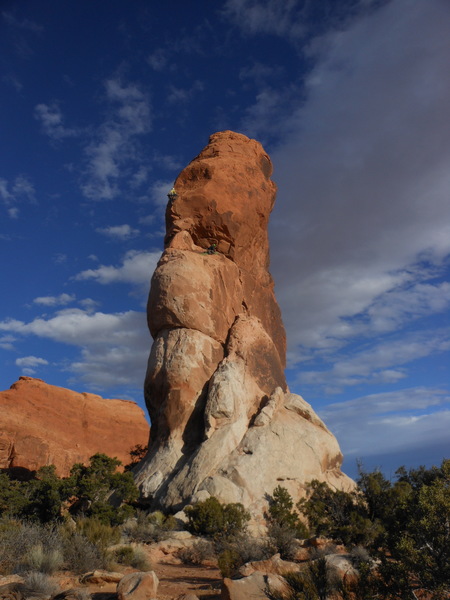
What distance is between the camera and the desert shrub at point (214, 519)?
1445 centimetres

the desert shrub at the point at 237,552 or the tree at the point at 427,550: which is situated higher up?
the tree at the point at 427,550

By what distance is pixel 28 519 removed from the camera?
16.5 m

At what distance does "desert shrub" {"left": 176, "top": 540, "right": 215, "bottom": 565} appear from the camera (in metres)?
12.5

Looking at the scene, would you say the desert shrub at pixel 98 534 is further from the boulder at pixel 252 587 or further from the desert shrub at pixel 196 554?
the boulder at pixel 252 587

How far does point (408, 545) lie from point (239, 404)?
14465 millimetres

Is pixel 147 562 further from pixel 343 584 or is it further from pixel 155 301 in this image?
pixel 155 301

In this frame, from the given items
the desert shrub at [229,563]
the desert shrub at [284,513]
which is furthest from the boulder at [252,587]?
the desert shrub at [284,513]

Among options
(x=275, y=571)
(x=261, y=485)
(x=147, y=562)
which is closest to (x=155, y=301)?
(x=261, y=485)

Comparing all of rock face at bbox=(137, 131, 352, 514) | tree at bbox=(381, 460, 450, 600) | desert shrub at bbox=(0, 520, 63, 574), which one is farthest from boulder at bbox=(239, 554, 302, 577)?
rock face at bbox=(137, 131, 352, 514)

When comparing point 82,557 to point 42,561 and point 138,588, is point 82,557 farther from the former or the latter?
point 138,588

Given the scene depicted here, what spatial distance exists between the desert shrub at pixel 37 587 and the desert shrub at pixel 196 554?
5564 mm

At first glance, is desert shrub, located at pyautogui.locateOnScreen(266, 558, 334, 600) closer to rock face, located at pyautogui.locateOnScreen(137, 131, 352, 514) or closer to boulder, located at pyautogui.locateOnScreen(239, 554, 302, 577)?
boulder, located at pyautogui.locateOnScreen(239, 554, 302, 577)

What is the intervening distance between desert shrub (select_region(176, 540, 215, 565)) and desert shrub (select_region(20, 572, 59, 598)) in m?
5.56

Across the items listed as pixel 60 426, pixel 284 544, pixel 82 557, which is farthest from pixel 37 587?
pixel 60 426
